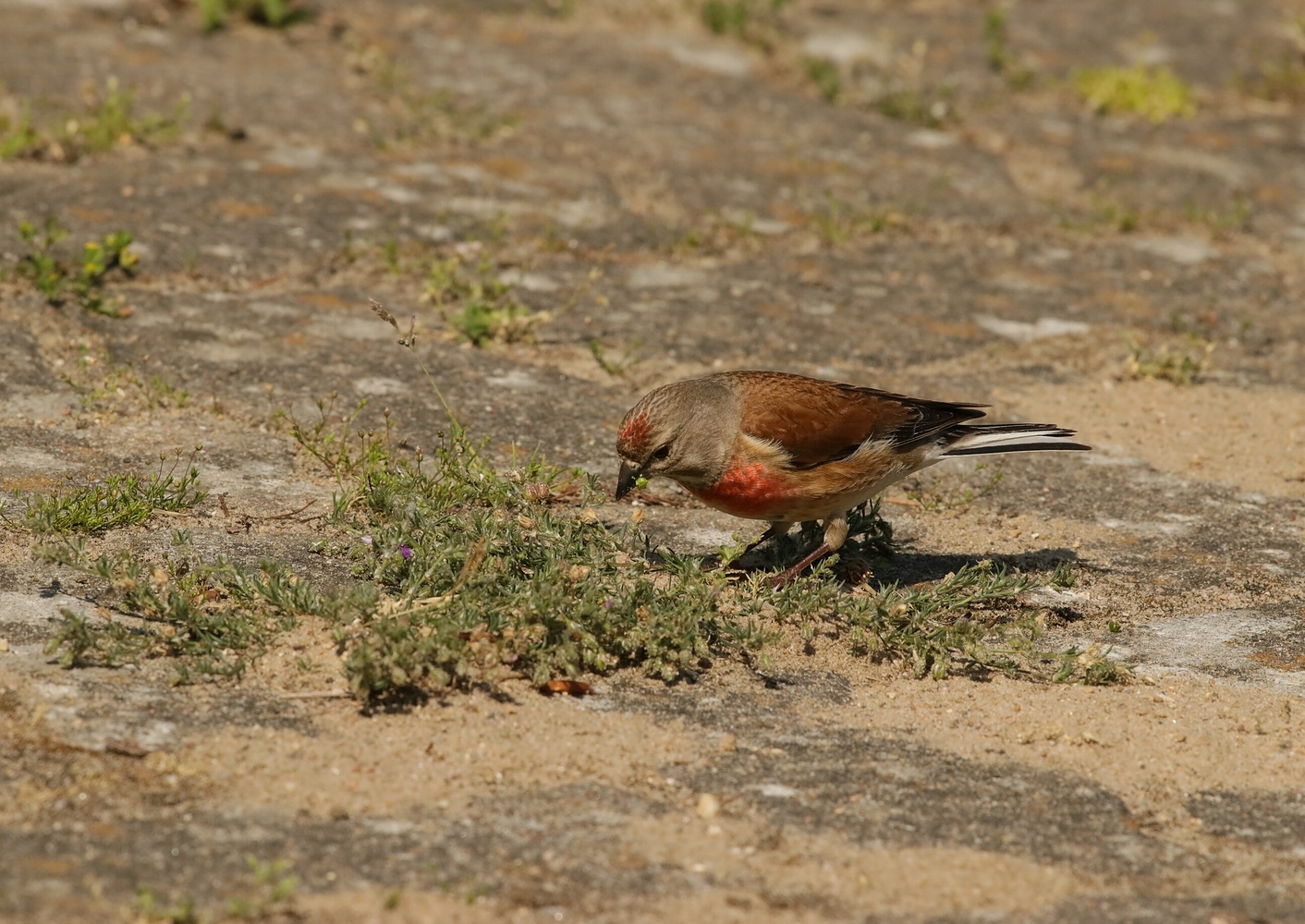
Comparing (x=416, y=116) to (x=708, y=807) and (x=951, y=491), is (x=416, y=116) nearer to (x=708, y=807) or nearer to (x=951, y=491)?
(x=951, y=491)

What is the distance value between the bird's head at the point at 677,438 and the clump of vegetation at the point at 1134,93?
430 cm

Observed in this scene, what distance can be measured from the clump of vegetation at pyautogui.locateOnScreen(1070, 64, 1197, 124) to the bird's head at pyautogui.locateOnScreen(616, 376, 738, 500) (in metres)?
4.30

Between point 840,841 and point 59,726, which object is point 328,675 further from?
point 840,841

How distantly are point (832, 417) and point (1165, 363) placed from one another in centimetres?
184

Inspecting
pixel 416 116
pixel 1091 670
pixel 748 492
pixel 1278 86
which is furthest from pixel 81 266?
pixel 1278 86

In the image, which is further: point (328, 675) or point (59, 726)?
point (328, 675)

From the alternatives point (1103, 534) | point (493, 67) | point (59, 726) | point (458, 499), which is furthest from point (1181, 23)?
point (59, 726)

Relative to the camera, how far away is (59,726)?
2992 millimetres

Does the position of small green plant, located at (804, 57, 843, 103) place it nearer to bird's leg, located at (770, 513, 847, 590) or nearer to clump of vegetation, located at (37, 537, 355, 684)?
bird's leg, located at (770, 513, 847, 590)

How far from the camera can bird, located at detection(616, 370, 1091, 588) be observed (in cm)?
440

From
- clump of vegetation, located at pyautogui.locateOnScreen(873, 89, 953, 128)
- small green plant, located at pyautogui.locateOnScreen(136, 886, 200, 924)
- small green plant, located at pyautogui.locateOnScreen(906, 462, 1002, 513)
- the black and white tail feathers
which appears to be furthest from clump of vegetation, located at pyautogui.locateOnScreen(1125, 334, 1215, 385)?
small green plant, located at pyautogui.locateOnScreen(136, 886, 200, 924)

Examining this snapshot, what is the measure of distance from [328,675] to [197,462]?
4.53ft

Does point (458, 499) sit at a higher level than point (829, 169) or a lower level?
lower

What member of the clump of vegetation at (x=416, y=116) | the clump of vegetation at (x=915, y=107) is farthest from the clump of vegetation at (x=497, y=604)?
the clump of vegetation at (x=915, y=107)
